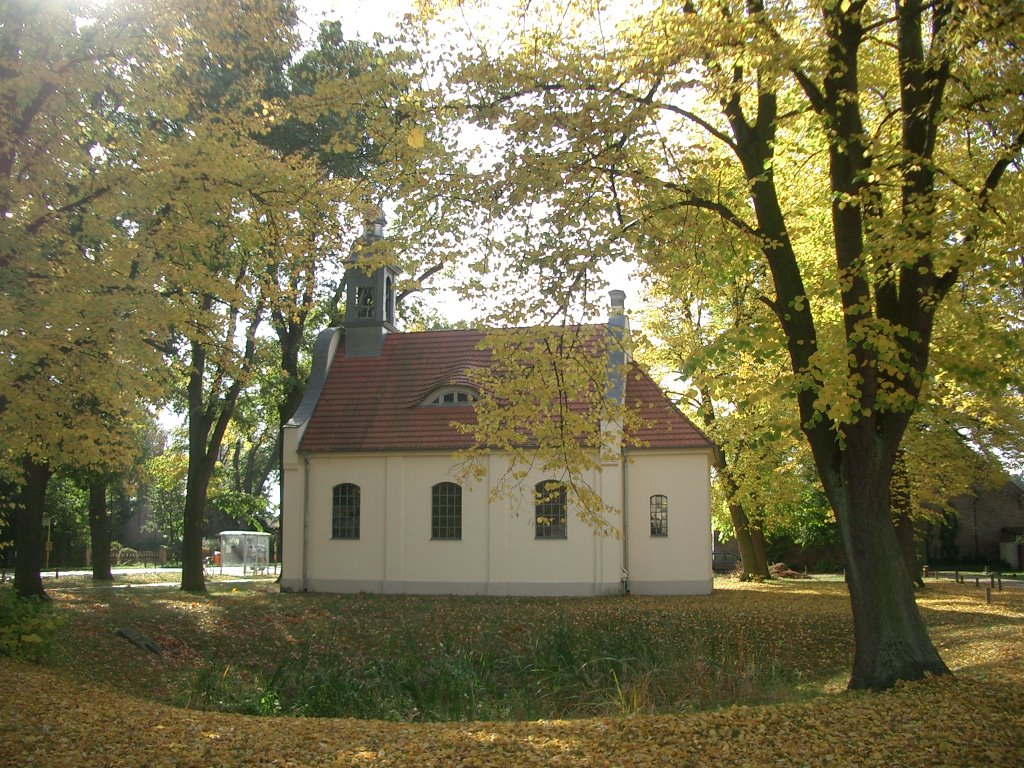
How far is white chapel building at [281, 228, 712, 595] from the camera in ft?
83.4

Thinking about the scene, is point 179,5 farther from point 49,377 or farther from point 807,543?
point 807,543

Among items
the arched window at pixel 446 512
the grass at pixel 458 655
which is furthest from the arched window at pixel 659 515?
the arched window at pixel 446 512

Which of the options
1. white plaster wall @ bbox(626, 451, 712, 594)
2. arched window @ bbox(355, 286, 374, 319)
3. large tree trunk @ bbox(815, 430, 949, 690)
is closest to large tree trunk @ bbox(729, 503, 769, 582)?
white plaster wall @ bbox(626, 451, 712, 594)

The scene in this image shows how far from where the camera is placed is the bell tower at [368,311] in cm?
3064

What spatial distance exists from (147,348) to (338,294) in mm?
21135

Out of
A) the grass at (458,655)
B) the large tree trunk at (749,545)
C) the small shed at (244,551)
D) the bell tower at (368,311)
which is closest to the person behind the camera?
the grass at (458,655)

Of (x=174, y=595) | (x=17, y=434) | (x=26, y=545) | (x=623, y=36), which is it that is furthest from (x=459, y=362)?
(x=623, y=36)

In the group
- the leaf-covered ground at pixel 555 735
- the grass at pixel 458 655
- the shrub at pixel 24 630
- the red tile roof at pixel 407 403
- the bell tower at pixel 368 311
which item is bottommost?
the grass at pixel 458 655

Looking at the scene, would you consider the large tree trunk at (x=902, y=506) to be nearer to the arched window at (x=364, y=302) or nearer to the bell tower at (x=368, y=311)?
the bell tower at (x=368, y=311)

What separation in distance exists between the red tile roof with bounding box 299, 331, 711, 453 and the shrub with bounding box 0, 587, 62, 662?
47.4 feet

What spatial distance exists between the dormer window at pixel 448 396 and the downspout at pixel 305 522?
13.1ft

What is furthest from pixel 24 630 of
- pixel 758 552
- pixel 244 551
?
pixel 244 551

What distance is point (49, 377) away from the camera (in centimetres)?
1234

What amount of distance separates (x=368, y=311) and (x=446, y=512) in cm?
839
